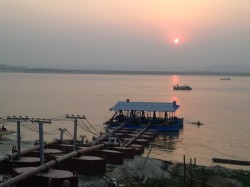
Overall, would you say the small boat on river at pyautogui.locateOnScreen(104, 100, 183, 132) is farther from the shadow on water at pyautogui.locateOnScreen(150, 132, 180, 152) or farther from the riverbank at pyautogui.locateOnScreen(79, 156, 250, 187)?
the riverbank at pyautogui.locateOnScreen(79, 156, 250, 187)

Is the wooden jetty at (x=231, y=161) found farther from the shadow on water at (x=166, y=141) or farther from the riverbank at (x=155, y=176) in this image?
the shadow on water at (x=166, y=141)

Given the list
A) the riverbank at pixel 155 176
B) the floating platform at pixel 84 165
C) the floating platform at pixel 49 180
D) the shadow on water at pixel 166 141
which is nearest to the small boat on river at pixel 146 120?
the shadow on water at pixel 166 141

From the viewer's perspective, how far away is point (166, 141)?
40.3 metres

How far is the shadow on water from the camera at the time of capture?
3644cm

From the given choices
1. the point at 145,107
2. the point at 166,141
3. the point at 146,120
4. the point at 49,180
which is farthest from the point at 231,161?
the point at 49,180

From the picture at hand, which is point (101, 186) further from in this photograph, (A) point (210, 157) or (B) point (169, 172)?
(A) point (210, 157)

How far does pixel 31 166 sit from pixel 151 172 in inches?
289

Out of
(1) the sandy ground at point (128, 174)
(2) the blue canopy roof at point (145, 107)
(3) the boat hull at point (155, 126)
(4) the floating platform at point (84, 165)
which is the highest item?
(2) the blue canopy roof at point (145, 107)

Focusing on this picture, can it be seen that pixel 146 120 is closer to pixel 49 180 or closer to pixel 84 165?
pixel 84 165

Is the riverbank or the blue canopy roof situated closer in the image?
the riverbank

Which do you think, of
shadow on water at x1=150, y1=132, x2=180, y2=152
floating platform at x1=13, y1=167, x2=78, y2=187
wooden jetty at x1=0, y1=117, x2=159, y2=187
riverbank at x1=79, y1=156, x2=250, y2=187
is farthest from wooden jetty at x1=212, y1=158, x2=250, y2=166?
floating platform at x1=13, y1=167, x2=78, y2=187

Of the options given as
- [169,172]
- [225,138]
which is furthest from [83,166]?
[225,138]

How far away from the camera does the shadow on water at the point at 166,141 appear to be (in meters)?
36.4

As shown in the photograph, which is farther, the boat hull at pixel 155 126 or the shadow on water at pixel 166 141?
the boat hull at pixel 155 126
